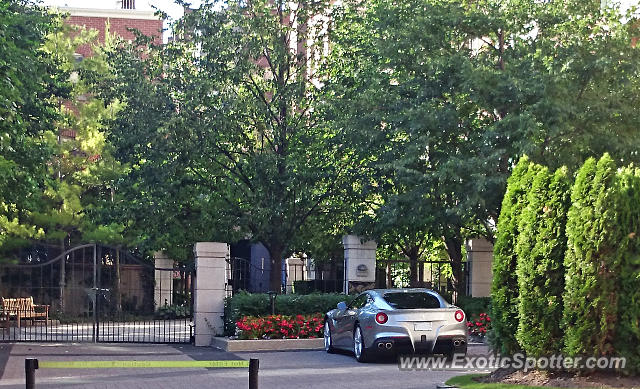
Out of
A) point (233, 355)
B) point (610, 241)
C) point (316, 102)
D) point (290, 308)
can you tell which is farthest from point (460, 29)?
point (610, 241)

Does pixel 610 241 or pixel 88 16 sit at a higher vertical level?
pixel 88 16

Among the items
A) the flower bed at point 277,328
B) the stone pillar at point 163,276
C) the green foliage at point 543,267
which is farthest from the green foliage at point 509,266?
the stone pillar at point 163,276

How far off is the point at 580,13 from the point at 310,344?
33.7 ft

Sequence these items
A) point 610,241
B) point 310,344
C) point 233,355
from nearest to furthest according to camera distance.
A: point 610,241
point 233,355
point 310,344

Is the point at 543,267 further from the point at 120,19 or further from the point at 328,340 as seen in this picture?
the point at 120,19

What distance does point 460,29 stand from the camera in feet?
89.2

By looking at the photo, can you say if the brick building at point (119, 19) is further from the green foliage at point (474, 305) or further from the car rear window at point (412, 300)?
the car rear window at point (412, 300)

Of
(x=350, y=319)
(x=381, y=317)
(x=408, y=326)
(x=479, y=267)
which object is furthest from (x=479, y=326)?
(x=381, y=317)

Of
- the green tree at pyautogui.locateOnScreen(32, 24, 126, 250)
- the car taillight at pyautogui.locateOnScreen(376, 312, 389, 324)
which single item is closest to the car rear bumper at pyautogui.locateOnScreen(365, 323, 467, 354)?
the car taillight at pyautogui.locateOnScreen(376, 312, 389, 324)

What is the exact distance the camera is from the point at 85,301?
3944 cm

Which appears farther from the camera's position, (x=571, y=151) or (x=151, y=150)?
(x=151, y=150)

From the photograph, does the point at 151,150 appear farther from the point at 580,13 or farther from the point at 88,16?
the point at 88,16

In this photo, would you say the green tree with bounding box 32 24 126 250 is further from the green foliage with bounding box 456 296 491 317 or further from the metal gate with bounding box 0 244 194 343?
the green foliage with bounding box 456 296 491 317

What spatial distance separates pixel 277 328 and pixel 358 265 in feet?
14.2
